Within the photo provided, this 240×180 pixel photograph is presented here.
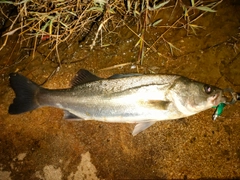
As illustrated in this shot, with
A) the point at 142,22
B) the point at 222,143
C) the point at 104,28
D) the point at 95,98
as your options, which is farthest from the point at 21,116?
the point at 222,143

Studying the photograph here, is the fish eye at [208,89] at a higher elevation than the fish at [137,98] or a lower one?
higher

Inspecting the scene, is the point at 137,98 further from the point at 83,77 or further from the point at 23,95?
the point at 23,95

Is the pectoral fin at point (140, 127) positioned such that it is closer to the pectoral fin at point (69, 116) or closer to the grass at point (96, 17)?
the pectoral fin at point (69, 116)

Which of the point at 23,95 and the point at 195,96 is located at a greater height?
the point at 195,96

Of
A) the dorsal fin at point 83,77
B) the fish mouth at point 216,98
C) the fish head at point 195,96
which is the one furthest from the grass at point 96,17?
the fish mouth at point 216,98

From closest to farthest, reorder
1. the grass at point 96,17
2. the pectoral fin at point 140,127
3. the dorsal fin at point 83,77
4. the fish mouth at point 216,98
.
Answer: the fish mouth at point 216,98 → the pectoral fin at point 140,127 → the dorsal fin at point 83,77 → the grass at point 96,17

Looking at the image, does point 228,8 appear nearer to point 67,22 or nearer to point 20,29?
point 67,22

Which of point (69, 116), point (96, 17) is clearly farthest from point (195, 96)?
point (96, 17)
